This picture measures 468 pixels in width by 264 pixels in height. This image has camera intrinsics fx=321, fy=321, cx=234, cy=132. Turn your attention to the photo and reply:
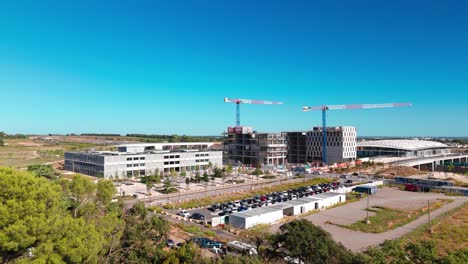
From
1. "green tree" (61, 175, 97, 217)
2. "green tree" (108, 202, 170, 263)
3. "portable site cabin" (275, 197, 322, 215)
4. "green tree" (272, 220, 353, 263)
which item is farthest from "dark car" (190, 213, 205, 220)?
"green tree" (272, 220, 353, 263)

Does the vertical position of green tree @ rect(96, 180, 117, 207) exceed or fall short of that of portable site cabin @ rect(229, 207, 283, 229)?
it exceeds it

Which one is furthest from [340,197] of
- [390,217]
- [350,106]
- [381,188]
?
[350,106]

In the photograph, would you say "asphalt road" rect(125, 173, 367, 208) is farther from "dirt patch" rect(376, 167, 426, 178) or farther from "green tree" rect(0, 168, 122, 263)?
"green tree" rect(0, 168, 122, 263)

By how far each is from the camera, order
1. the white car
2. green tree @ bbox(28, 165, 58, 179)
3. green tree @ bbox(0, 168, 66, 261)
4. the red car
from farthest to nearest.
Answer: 1. the red car
2. green tree @ bbox(28, 165, 58, 179)
3. the white car
4. green tree @ bbox(0, 168, 66, 261)

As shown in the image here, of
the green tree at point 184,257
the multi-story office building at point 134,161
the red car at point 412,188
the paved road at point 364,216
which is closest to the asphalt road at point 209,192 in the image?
the red car at point 412,188

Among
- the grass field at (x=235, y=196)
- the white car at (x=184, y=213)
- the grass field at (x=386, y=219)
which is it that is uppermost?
the white car at (x=184, y=213)

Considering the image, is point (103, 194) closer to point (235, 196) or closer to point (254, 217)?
point (254, 217)

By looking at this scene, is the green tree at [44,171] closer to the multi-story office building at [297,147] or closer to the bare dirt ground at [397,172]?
the bare dirt ground at [397,172]
